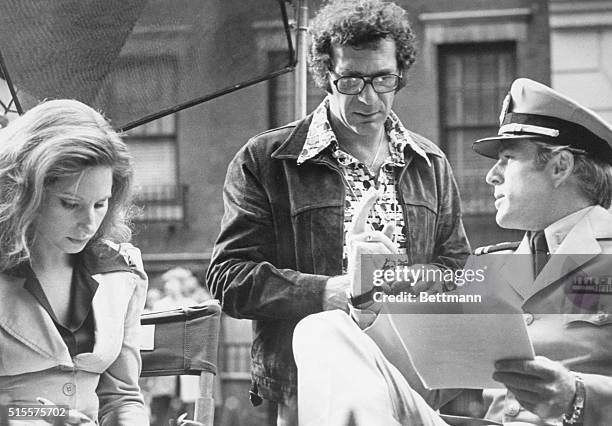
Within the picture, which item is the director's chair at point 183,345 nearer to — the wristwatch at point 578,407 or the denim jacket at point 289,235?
the denim jacket at point 289,235

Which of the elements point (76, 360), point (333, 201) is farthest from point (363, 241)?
point (76, 360)

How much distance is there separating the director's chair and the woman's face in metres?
0.30

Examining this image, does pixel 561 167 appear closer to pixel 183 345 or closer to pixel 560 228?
pixel 560 228

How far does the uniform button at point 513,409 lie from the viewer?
2557 mm

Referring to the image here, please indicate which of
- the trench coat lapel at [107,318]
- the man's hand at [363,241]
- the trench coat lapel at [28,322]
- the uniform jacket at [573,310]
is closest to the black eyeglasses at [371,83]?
the man's hand at [363,241]

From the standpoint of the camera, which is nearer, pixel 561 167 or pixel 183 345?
pixel 561 167

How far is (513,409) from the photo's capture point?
2.56 meters

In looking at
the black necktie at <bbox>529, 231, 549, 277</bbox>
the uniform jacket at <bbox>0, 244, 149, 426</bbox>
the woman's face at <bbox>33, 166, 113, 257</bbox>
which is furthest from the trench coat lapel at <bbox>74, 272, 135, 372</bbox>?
the black necktie at <bbox>529, 231, 549, 277</bbox>

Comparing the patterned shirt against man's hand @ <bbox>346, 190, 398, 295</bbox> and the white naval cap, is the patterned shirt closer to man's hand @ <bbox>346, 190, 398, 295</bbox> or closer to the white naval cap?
man's hand @ <bbox>346, 190, 398, 295</bbox>

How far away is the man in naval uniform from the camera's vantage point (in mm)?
2520

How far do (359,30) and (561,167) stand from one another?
612 millimetres

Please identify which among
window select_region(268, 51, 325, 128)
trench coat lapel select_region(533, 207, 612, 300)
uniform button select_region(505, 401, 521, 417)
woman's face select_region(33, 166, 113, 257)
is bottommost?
uniform button select_region(505, 401, 521, 417)

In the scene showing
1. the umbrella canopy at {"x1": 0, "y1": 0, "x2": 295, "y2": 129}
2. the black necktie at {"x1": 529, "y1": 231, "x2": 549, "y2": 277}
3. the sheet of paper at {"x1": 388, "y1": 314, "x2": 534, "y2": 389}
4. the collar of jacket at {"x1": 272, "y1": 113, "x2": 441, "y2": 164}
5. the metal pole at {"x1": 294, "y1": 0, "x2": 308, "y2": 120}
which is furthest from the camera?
the umbrella canopy at {"x1": 0, "y1": 0, "x2": 295, "y2": 129}

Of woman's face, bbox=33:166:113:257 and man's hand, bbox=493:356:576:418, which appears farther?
woman's face, bbox=33:166:113:257
